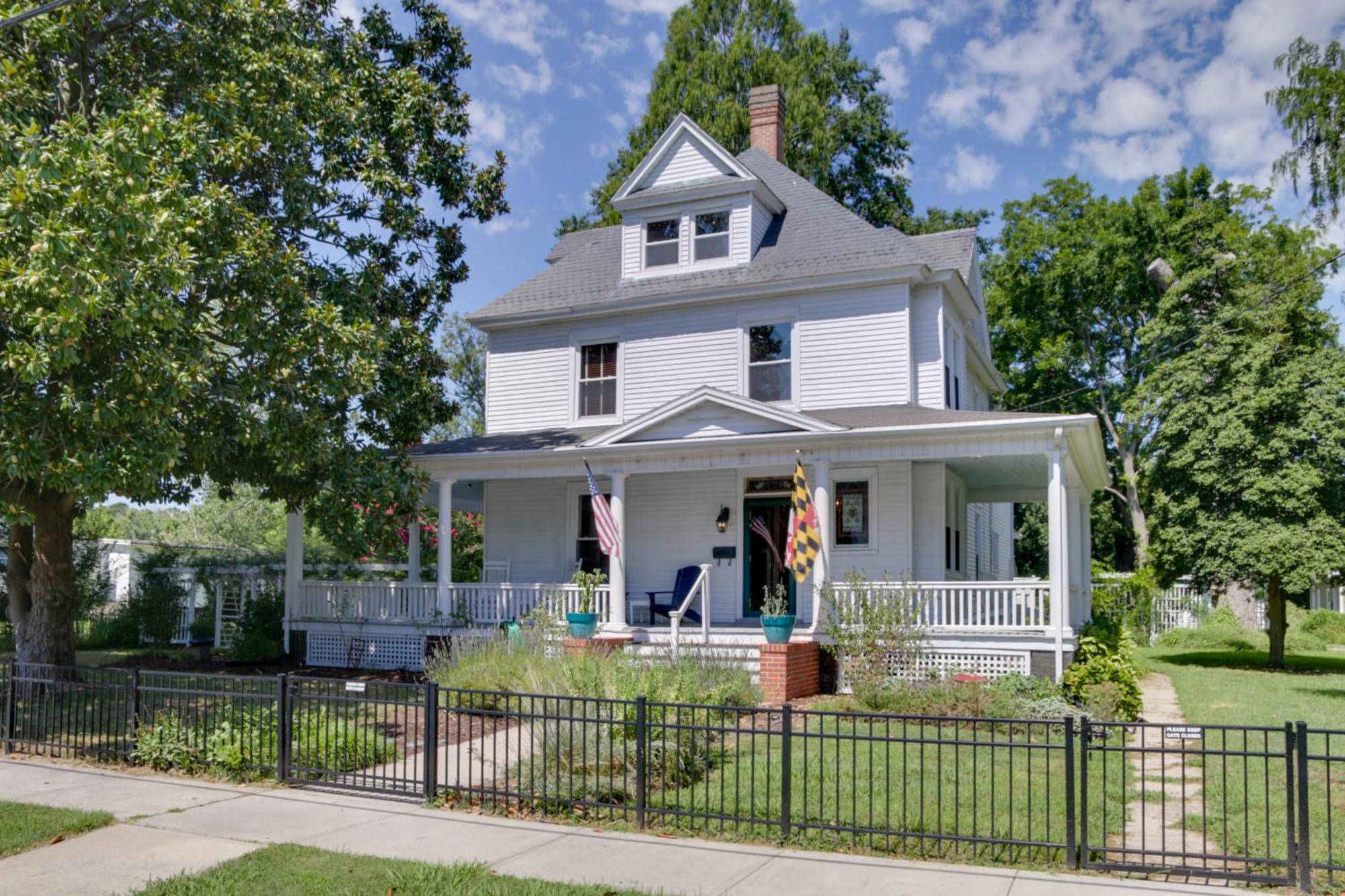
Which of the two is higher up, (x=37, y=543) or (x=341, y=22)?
(x=341, y=22)

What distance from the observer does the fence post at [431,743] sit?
9438 mm

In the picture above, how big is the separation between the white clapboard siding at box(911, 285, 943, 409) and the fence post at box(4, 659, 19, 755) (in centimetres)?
1380

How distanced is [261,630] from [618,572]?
27.1 ft

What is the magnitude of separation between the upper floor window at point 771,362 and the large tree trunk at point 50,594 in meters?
11.0

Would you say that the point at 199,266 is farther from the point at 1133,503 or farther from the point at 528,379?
the point at 1133,503

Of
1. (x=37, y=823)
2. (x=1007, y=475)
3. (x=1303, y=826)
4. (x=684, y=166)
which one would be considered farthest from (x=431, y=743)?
(x=684, y=166)

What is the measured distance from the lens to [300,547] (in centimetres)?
2105

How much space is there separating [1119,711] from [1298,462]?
8.62 m

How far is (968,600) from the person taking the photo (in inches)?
647

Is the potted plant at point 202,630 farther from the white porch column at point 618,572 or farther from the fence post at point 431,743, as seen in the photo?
the fence post at point 431,743

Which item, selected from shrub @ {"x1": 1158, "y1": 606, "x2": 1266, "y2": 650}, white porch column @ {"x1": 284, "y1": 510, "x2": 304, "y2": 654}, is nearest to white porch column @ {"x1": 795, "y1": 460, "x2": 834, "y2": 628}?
white porch column @ {"x1": 284, "y1": 510, "x2": 304, "y2": 654}

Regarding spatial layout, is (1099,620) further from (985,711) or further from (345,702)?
(345,702)

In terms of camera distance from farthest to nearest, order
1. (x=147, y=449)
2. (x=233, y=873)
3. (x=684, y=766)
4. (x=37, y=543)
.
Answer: (x=37, y=543) < (x=147, y=449) < (x=684, y=766) < (x=233, y=873)

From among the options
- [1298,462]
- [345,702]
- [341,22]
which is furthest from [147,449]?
[1298,462]
